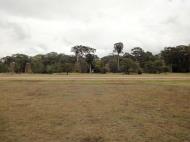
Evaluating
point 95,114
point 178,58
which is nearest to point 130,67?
point 178,58

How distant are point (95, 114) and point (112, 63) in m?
73.9

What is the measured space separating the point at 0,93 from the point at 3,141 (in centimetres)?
1151

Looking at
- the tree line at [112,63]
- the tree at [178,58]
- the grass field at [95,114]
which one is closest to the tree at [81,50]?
the tree line at [112,63]

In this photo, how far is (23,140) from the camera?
1174cm

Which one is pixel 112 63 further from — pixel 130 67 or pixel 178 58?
pixel 178 58

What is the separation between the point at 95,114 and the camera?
50.9 ft

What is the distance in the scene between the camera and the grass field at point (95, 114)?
12.3 meters

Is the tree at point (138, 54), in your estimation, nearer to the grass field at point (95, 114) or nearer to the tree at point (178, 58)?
the tree at point (178, 58)

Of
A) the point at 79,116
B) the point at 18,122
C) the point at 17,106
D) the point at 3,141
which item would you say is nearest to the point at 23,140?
the point at 3,141

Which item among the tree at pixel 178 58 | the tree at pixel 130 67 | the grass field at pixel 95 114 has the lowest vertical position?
the grass field at pixel 95 114

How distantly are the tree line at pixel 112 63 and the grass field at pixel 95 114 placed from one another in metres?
48.0

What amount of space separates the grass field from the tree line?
47971 millimetres

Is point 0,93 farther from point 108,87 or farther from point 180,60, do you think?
point 180,60

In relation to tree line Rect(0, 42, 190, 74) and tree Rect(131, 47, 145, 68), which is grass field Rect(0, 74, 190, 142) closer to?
tree line Rect(0, 42, 190, 74)
